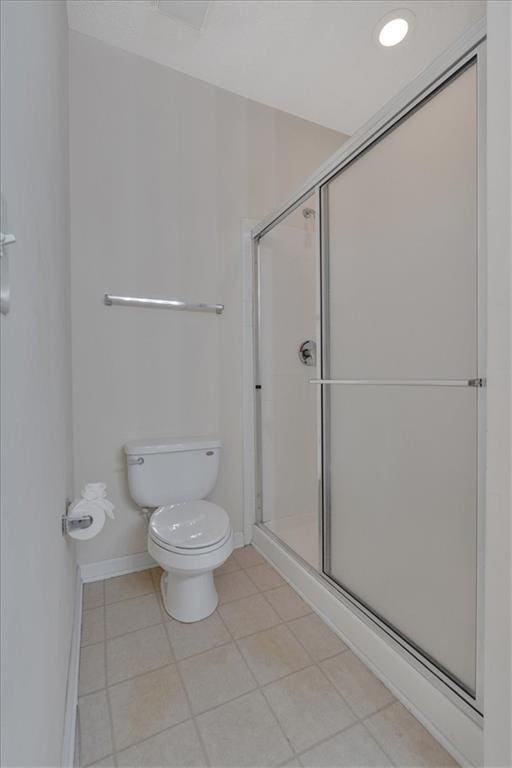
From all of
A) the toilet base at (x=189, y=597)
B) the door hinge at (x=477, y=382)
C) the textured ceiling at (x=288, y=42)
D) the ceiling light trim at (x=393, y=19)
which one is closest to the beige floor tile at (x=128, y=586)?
the toilet base at (x=189, y=597)

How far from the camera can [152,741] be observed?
1.05 meters

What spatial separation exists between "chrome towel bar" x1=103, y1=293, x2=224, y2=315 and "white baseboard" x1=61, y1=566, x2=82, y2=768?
1.39m

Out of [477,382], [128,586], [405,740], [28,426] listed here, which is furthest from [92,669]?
[477,382]

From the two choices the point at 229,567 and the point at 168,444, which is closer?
the point at 168,444

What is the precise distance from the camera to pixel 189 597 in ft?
5.08

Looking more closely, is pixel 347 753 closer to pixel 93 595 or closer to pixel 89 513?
pixel 89 513

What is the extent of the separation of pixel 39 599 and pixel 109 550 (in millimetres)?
1383

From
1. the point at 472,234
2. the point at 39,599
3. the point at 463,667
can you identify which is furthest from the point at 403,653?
the point at 472,234

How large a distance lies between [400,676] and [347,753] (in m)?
0.28

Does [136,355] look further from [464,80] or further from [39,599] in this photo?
[464,80]

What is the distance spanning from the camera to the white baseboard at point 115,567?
183cm

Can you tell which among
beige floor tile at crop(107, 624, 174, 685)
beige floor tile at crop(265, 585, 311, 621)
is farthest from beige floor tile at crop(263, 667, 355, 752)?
Answer: beige floor tile at crop(107, 624, 174, 685)

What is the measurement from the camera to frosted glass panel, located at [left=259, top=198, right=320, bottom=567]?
69.7 inches

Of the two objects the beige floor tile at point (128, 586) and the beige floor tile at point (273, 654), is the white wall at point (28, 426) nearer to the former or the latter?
the beige floor tile at point (273, 654)
